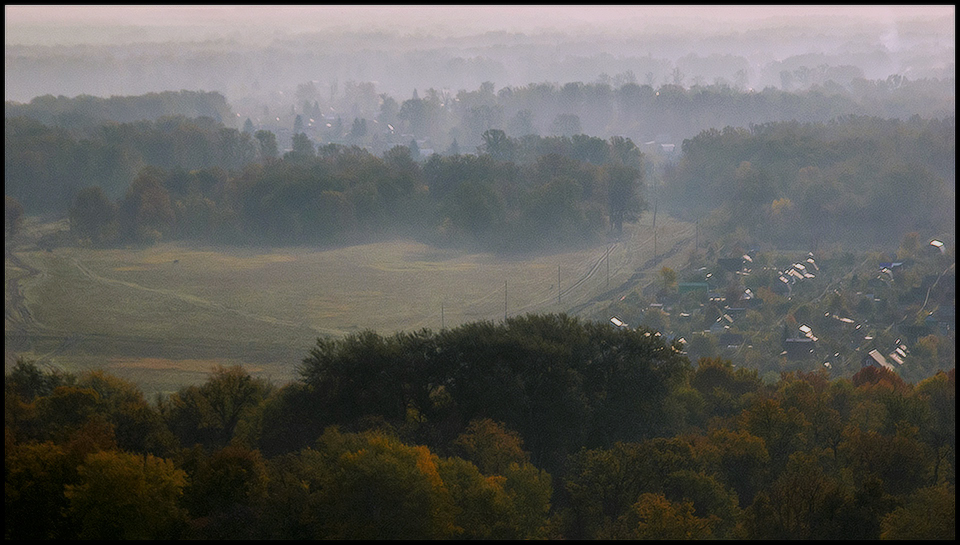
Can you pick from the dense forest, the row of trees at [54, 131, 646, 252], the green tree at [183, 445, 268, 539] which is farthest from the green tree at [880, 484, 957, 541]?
the row of trees at [54, 131, 646, 252]

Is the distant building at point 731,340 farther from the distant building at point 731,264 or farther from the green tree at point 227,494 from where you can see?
the green tree at point 227,494

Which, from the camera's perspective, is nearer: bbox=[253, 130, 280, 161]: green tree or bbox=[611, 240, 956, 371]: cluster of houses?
bbox=[611, 240, 956, 371]: cluster of houses

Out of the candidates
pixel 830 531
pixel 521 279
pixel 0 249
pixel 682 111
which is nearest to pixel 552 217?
pixel 521 279

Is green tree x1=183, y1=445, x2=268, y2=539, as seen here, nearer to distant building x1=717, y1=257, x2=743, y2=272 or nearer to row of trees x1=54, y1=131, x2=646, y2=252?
distant building x1=717, y1=257, x2=743, y2=272

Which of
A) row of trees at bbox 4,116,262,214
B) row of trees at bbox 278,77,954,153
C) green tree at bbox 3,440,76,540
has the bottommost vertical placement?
green tree at bbox 3,440,76,540

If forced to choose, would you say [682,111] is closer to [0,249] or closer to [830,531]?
[0,249]

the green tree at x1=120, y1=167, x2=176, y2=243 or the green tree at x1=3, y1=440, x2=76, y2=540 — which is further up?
the green tree at x1=120, y1=167, x2=176, y2=243

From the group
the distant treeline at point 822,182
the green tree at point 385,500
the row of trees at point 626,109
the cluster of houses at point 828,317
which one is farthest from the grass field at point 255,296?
the row of trees at point 626,109
